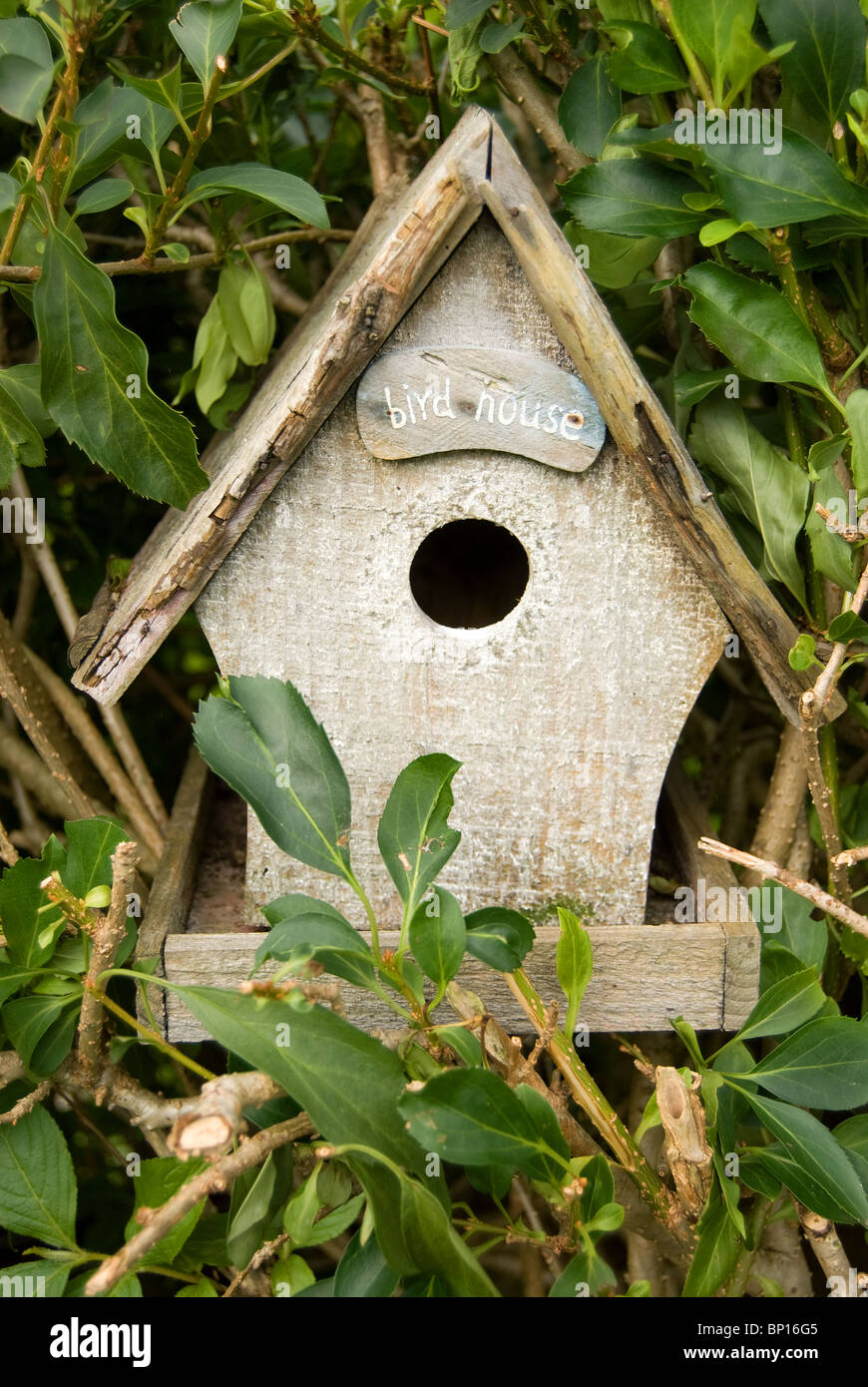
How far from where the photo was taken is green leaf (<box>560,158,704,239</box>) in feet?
2.72

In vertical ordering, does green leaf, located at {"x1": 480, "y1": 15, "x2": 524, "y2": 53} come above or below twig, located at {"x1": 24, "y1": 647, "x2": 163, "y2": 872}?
above

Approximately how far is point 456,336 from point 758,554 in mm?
319

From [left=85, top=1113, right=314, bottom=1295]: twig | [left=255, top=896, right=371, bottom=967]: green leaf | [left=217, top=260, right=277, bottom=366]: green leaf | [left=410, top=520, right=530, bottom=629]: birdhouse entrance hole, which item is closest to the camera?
[left=85, top=1113, right=314, bottom=1295]: twig

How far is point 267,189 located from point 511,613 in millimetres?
373

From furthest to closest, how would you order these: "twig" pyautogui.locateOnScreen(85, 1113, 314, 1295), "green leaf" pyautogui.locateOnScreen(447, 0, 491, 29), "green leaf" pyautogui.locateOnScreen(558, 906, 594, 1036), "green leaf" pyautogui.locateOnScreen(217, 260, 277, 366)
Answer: "green leaf" pyautogui.locateOnScreen(217, 260, 277, 366) → "green leaf" pyautogui.locateOnScreen(447, 0, 491, 29) → "green leaf" pyautogui.locateOnScreen(558, 906, 594, 1036) → "twig" pyautogui.locateOnScreen(85, 1113, 314, 1295)

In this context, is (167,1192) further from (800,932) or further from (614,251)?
(614,251)

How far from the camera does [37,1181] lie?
0.83 m

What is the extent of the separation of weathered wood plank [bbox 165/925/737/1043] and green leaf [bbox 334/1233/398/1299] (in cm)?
19

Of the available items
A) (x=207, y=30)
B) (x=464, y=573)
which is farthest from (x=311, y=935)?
(x=464, y=573)

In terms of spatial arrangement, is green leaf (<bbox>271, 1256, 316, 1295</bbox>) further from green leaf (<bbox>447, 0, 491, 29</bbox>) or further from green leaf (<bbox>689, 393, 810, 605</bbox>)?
green leaf (<bbox>447, 0, 491, 29</bbox>)

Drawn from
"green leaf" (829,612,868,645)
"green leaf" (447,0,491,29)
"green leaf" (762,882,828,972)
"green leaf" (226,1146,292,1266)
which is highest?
"green leaf" (447,0,491,29)

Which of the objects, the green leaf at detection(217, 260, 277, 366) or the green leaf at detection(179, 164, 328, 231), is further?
the green leaf at detection(217, 260, 277, 366)

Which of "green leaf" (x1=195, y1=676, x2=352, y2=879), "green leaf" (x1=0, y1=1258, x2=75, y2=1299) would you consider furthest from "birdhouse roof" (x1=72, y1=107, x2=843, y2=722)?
"green leaf" (x1=0, y1=1258, x2=75, y2=1299)
